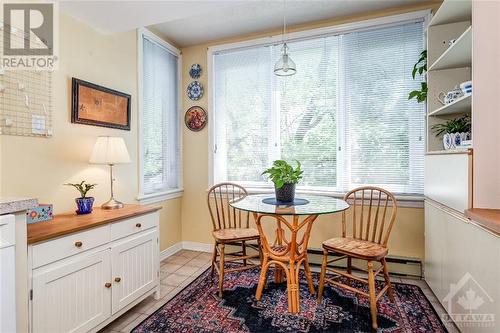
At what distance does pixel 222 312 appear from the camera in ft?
6.82

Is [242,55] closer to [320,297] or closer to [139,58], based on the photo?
[139,58]

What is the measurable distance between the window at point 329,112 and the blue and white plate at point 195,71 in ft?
0.73

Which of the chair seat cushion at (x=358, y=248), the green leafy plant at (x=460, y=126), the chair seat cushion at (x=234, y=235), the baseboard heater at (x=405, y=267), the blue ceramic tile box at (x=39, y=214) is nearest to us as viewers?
the blue ceramic tile box at (x=39, y=214)

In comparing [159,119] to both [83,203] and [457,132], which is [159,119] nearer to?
[83,203]

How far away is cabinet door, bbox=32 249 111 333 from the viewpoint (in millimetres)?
1441

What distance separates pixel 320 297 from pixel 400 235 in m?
1.19

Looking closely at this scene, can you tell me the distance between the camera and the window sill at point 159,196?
2910mm

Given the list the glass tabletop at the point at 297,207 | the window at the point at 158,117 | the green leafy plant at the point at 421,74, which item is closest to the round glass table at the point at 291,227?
the glass tabletop at the point at 297,207

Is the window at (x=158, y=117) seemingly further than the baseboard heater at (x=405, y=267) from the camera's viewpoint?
Yes

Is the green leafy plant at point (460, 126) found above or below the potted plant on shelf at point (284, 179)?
above

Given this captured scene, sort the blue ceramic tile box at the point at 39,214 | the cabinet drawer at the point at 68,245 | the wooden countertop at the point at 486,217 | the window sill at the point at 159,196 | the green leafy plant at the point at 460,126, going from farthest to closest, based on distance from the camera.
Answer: the window sill at the point at 159,196 → the green leafy plant at the point at 460,126 → the blue ceramic tile box at the point at 39,214 → the cabinet drawer at the point at 68,245 → the wooden countertop at the point at 486,217

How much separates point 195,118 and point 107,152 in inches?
61.1

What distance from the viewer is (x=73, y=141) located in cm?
220

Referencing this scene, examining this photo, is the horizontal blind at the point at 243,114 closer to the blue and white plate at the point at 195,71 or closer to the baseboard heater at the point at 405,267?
the blue and white plate at the point at 195,71
